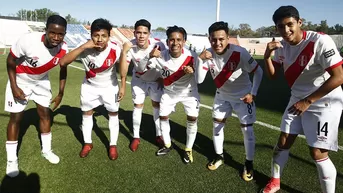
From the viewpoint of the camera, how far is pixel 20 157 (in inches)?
168

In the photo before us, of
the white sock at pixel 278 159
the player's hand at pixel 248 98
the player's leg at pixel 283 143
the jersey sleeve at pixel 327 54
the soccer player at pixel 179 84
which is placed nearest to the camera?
the jersey sleeve at pixel 327 54

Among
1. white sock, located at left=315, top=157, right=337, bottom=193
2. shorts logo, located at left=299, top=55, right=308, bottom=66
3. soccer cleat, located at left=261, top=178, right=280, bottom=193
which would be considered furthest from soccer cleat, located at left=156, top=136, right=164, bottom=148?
shorts logo, located at left=299, top=55, right=308, bottom=66

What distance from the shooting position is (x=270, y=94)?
29.6 ft

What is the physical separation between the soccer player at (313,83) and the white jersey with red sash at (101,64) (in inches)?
91.1

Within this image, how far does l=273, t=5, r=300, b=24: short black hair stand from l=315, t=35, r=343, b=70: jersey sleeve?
36cm

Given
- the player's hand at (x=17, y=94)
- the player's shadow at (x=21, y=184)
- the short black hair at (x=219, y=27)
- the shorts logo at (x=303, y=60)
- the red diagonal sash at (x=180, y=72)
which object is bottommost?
the player's shadow at (x=21, y=184)

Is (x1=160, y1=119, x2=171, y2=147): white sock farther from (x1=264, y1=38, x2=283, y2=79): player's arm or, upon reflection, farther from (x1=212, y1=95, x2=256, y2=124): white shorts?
(x1=264, y1=38, x2=283, y2=79): player's arm

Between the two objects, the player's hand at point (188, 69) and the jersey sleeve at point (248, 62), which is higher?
the jersey sleeve at point (248, 62)

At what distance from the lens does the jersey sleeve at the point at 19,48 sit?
11.8ft

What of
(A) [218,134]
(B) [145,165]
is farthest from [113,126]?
(A) [218,134]

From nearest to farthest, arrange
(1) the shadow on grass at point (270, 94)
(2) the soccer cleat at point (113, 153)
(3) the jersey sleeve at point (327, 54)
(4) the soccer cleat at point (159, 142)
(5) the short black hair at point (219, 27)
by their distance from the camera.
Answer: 1. (3) the jersey sleeve at point (327, 54)
2. (5) the short black hair at point (219, 27)
3. (2) the soccer cleat at point (113, 153)
4. (4) the soccer cleat at point (159, 142)
5. (1) the shadow on grass at point (270, 94)

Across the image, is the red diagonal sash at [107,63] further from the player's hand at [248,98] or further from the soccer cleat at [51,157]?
the player's hand at [248,98]

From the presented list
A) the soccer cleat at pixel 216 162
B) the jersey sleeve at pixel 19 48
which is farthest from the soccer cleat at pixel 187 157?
the jersey sleeve at pixel 19 48

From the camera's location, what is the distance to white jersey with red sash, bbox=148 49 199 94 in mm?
4117
